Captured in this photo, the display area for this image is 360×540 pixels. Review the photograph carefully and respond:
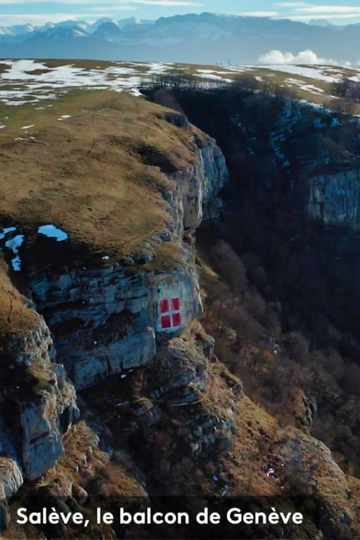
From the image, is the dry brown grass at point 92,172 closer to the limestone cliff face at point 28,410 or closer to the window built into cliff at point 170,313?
the window built into cliff at point 170,313

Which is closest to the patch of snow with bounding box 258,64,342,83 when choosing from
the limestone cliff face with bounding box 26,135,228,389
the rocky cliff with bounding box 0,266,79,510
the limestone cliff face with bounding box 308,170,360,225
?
the limestone cliff face with bounding box 308,170,360,225

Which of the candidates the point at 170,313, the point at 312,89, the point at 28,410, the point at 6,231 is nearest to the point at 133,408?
the point at 170,313

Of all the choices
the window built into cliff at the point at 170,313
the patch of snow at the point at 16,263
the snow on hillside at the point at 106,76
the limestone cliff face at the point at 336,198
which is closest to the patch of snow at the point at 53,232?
the patch of snow at the point at 16,263

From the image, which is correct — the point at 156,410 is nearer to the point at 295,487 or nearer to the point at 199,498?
the point at 199,498

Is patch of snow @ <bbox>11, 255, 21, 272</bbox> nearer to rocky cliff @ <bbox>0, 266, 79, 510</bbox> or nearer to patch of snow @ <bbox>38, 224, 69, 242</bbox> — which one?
patch of snow @ <bbox>38, 224, 69, 242</bbox>

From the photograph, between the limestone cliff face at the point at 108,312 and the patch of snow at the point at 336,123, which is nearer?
the limestone cliff face at the point at 108,312

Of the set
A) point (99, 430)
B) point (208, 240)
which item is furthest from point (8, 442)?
point (208, 240)

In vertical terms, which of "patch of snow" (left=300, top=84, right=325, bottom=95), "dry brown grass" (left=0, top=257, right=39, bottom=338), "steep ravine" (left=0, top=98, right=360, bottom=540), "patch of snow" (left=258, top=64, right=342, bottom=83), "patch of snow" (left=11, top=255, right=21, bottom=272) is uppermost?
"patch of snow" (left=258, top=64, right=342, bottom=83)
